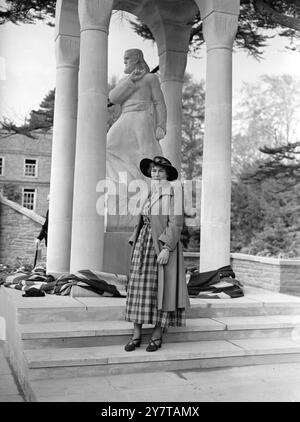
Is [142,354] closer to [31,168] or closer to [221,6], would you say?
[221,6]

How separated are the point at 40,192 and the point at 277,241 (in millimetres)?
12744

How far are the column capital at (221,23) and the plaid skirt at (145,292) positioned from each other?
332 cm

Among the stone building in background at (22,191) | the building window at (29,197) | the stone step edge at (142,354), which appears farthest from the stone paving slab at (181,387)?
the building window at (29,197)

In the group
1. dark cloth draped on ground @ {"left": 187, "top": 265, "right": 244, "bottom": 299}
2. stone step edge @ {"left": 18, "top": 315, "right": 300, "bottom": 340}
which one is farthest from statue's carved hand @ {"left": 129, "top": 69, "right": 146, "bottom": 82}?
stone step edge @ {"left": 18, "top": 315, "right": 300, "bottom": 340}

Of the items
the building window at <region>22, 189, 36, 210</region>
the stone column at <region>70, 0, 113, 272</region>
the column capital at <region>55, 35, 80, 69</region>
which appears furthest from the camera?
the building window at <region>22, 189, 36, 210</region>

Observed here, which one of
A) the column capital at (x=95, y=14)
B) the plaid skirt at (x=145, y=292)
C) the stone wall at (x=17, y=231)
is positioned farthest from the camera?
the stone wall at (x=17, y=231)

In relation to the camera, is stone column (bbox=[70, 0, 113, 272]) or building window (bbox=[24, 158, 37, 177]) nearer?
stone column (bbox=[70, 0, 113, 272])

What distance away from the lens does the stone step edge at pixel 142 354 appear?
3887 millimetres

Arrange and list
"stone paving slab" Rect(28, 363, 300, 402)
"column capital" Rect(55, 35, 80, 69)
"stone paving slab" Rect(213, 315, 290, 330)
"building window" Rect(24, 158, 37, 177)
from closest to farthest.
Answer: "stone paving slab" Rect(28, 363, 300, 402) → "stone paving slab" Rect(213, 315, 290, 330) → "column capital" Rect(55, 35, 80, 69) → "building window" Rect(24, 158, 37, 177)

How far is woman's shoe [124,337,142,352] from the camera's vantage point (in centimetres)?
421

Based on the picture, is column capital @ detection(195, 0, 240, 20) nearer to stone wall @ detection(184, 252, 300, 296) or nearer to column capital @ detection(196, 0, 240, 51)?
column capital @ detection(196, 0, 240, 51)

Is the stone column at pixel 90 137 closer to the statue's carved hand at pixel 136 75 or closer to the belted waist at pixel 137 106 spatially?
the statue's carved hand at pixel 136 75
